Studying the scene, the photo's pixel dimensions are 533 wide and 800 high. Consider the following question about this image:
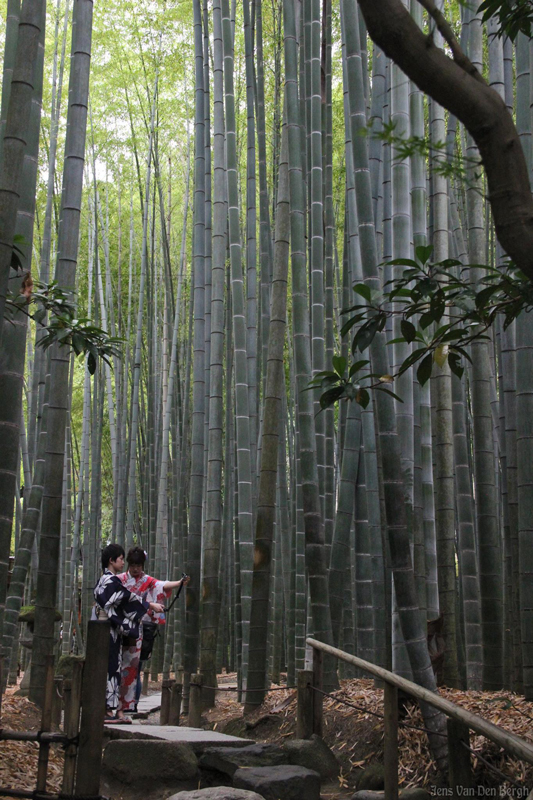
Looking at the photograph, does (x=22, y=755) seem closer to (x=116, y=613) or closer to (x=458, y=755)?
(x=116, y=613)

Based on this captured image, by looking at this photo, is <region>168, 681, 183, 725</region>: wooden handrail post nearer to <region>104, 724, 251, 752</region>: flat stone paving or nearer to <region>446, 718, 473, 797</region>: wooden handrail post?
<region>104, 724, 251, 752</region>: flat stone paving

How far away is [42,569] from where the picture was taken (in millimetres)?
3363

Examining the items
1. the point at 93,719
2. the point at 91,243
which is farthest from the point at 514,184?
the point at 91,243

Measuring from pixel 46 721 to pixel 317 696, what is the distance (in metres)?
1.00

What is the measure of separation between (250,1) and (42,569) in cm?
357

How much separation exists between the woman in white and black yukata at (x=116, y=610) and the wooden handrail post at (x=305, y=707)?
0.82 m

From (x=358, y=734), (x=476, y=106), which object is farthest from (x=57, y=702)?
(x=476, y=106)

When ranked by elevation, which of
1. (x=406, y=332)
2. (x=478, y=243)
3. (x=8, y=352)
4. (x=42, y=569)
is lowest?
(x=42, y=569)

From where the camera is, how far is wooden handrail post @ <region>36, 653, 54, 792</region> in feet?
8.06

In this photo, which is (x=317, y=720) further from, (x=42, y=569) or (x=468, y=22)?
(x=468, y=22)

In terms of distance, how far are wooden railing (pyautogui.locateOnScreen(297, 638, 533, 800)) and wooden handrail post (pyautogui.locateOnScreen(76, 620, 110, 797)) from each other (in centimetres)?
83

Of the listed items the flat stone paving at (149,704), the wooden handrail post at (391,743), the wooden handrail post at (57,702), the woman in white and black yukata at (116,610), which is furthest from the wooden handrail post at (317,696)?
the flat stone paving at (149,704)

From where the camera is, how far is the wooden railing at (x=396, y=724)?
6.07 ft

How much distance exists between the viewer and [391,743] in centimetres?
242
